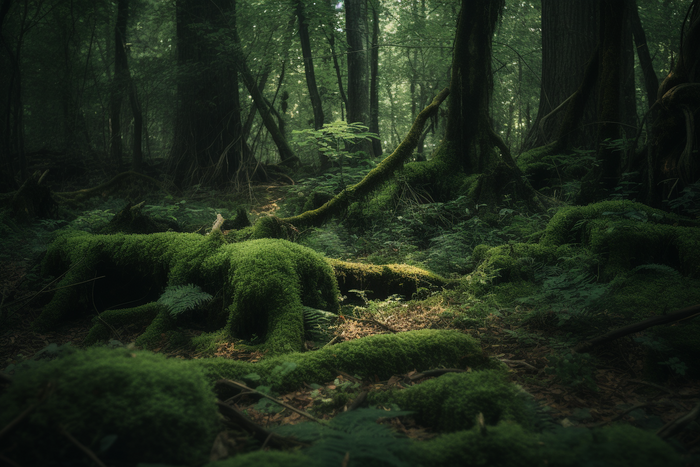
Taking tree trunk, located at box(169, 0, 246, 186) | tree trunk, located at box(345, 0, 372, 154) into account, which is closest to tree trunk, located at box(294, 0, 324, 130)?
tree trunk, located at box(345, 0, 372, 154)

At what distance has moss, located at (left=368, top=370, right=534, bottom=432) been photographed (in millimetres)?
2018

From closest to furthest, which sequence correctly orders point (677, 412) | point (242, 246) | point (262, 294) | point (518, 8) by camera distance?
point (677, 412) < point (262, 294) < point (242, 246) < point (518, 8)

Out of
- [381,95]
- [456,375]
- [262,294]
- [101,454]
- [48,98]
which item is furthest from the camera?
[381,95]

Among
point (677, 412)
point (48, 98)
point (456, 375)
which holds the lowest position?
point (677, 412)

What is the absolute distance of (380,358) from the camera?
114 inches

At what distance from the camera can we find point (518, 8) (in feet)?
58.8

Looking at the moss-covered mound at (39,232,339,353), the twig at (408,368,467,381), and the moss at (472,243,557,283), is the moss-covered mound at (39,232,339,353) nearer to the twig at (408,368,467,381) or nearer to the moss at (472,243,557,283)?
the twig at (408,368,467,381)

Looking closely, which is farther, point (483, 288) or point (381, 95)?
point (381, 95)

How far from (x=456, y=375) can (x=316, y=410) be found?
910mm

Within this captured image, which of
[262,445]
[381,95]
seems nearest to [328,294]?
[262,445]

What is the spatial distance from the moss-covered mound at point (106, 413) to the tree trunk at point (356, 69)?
11.7m

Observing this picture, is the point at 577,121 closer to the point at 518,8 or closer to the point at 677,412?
the point at 677,412

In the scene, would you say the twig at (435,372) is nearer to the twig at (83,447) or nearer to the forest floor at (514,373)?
the forest floor at (514,373)

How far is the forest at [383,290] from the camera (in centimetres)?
151
